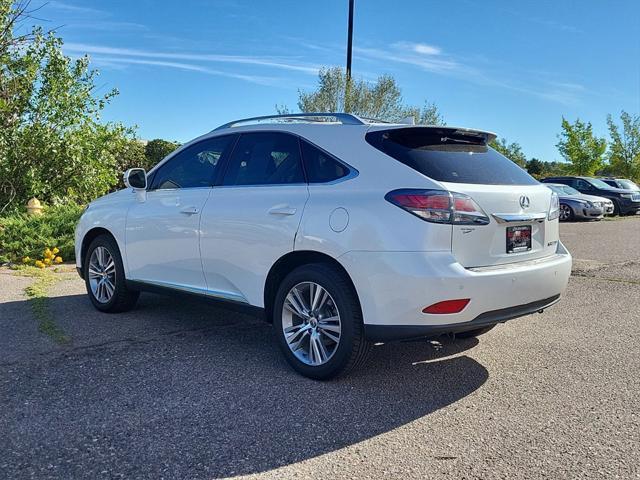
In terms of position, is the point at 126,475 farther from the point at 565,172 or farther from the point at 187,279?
the point at 565,172

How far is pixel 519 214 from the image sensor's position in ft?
12.8

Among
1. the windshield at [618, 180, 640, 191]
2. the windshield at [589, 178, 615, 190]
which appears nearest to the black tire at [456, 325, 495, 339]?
the windshield at [589, 178, 615, 190]

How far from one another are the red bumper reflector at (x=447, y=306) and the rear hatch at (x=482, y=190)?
0.24 m

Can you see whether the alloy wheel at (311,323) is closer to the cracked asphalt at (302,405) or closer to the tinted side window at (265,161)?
the cracked asphalt at (302,405)

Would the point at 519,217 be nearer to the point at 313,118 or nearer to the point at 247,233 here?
the point at 313,118

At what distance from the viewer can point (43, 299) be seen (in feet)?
21.4

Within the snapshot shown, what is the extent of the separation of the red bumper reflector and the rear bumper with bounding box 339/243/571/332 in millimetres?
23

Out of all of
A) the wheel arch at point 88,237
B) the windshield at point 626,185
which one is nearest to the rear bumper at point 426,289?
the wheel arch at point 88,237

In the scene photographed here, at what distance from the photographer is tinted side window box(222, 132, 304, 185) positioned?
14.2ft

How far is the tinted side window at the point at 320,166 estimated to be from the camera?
400 cm

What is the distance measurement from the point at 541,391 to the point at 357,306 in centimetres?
138

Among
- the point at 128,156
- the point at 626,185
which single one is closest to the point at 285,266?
the point at 128,156

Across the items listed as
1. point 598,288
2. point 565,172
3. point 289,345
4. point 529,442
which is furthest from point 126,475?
point 565,172

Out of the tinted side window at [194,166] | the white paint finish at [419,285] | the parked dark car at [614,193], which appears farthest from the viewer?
the parked dark car at [614,193]
